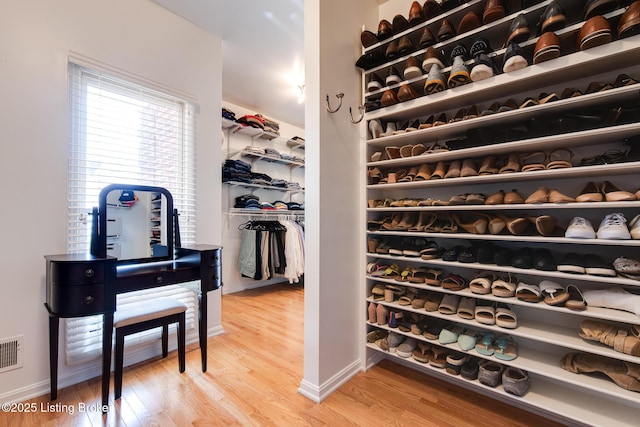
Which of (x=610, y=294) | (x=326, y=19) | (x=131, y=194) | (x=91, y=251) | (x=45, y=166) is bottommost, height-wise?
(x=610, y=294)

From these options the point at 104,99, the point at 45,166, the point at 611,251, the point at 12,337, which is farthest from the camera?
the point at 104,99

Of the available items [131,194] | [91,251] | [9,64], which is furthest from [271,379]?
[9,64]

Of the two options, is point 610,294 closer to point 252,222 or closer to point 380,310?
point 380,310

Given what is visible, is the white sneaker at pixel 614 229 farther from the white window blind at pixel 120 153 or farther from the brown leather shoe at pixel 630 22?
the white window blind at pixel 120 153

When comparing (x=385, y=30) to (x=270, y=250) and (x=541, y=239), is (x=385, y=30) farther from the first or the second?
(x=270, y=250)

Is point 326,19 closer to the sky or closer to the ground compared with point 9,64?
closer to the sky

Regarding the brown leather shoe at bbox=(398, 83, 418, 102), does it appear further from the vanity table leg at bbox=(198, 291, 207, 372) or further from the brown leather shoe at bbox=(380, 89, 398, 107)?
the vanity table leg at bbox=(198, 291, 207, 372)

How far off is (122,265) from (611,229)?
2656mm

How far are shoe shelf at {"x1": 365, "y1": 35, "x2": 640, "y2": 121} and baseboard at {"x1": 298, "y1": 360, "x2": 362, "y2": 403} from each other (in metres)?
1.71

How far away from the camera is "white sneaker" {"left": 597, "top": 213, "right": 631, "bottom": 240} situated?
1107mm

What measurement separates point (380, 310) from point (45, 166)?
227 centimetres

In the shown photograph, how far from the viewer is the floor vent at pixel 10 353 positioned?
59.2 inches

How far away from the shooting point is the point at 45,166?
5.41 feet

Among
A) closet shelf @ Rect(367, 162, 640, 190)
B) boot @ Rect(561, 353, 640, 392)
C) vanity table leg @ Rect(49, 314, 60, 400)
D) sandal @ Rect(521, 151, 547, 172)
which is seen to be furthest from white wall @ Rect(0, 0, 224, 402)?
boot @ Rect(561, 353, 640, 392)
